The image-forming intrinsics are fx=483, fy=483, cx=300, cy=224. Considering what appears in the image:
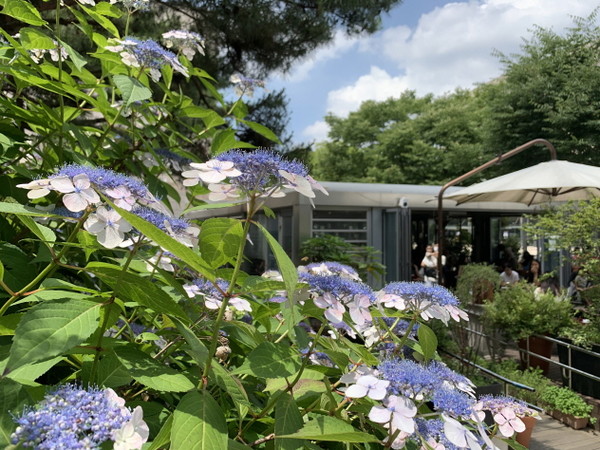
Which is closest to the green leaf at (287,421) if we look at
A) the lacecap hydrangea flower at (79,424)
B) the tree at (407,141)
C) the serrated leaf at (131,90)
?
the lacecap hydrangea flower at (79,424)

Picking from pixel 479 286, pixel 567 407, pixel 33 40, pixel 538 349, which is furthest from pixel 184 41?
pixel 479 286

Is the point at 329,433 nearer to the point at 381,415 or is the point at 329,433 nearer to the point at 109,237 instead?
the point at 381,415

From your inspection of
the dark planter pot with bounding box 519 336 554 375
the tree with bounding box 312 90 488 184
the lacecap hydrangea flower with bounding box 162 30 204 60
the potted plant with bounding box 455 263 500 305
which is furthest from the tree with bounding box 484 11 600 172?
the lacecap hydrangea flower with bounding box 162 30 204 60

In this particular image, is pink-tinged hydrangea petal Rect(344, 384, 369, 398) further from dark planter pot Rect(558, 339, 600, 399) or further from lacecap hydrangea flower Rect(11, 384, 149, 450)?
dark planter pot Rect(558, 339, 600, 399)

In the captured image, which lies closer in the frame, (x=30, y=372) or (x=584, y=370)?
(x=30, y=372)

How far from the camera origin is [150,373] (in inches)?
29.9

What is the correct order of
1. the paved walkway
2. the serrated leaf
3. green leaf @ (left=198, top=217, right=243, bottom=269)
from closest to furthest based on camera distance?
green leaf @ (left=198, top=217, right=243, bottom=269), the serrated leaf, the paved walkway

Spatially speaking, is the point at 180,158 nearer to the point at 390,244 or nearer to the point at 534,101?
the point at 390,244

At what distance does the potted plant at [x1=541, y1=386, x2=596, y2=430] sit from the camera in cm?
401

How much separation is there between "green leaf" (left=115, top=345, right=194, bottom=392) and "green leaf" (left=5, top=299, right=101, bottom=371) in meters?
0.09

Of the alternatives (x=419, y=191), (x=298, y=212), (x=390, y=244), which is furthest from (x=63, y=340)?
(x=419, y=191)

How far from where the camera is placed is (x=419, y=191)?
950 cm

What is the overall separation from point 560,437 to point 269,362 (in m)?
3.95

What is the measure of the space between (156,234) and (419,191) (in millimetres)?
9233
